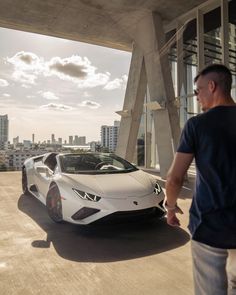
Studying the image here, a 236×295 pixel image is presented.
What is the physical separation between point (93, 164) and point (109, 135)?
14.5m

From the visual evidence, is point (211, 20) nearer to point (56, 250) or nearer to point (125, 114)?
point (125, 114)

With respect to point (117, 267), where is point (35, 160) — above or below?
above

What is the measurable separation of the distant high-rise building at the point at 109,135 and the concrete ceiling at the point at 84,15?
622cm

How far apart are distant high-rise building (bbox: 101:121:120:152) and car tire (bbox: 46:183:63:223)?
14209 millimetres

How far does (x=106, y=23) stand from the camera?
45.5 feet

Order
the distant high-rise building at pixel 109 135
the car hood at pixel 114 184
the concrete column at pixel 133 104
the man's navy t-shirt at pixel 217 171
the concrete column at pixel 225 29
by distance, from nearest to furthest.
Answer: the man's navy t-shirt at pixel 217 171 → the car hood at pixel 114 184 → the concrete column at pixel 225 29 → the concrete column at pixel 133 104 → the distant high-rise building at pixel 109 135

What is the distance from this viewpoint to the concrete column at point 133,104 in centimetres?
1428

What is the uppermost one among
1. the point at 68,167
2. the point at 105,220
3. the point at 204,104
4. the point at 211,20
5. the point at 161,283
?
the point at 211,20

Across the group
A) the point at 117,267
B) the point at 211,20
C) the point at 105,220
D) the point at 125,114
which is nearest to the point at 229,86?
the point at 117,267

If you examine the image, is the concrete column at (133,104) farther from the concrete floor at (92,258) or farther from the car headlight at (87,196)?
the car headlight at (87,196)

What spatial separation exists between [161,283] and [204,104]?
203 centimetres

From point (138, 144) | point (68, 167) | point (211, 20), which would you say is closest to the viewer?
point (68, 167)

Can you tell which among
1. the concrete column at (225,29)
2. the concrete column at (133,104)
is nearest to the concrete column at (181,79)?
the concrete column at (133,104)

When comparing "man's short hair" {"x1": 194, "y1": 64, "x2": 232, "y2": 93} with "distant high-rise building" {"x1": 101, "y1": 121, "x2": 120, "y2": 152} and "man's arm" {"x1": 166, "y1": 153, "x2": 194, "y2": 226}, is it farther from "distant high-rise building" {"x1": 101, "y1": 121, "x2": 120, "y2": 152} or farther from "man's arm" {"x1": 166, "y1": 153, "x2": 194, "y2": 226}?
"distant high-rise building" {"x1": 101, "y1": 121, "x2": 120, "y2": 152}
